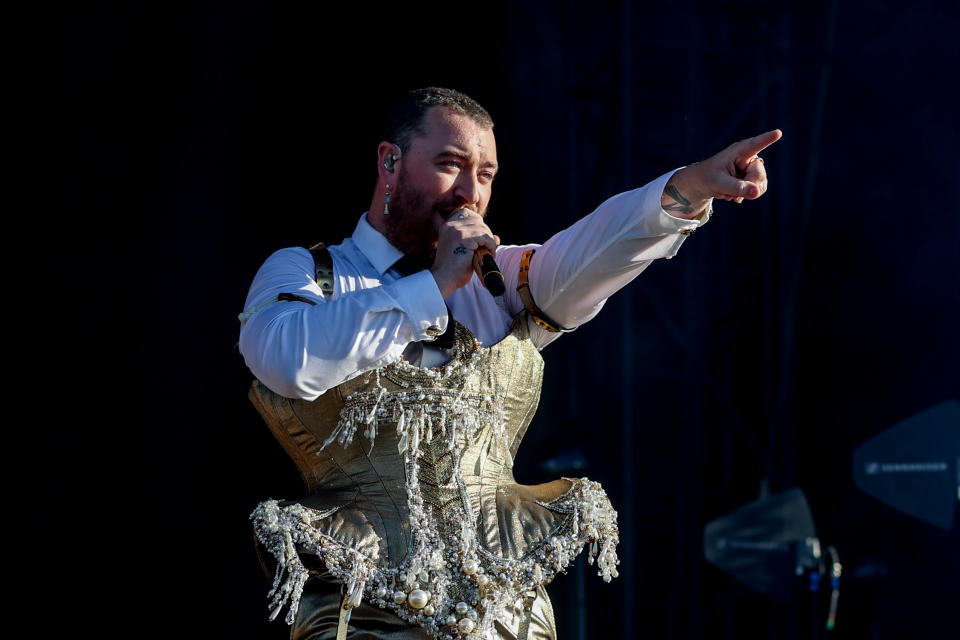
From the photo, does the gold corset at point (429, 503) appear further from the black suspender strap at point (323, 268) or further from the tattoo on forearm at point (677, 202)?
the tattoo on forearm at point (677, 202)

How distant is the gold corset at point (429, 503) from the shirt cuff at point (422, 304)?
6.2 inches

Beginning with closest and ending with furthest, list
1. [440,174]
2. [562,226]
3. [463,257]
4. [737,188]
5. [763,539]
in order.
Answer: [737,188] → [463,257] → [440,174] → [562,226] → [763,539]

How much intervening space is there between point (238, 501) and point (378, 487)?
5.48 ft

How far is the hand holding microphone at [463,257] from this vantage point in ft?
6.01

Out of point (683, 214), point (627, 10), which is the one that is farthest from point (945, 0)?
point (683, 214)

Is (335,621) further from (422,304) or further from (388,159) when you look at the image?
(388,159)

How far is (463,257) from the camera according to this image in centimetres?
187

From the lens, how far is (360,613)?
184cm

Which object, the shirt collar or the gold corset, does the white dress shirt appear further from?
the gold corset

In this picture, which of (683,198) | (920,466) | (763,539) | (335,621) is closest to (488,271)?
(683,198)

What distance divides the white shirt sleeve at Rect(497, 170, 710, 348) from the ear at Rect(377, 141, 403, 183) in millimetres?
311

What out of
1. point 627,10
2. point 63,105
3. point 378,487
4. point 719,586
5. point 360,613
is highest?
point 627,10

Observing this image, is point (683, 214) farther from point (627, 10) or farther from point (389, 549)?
point (627, 10)

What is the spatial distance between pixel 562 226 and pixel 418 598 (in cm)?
259
